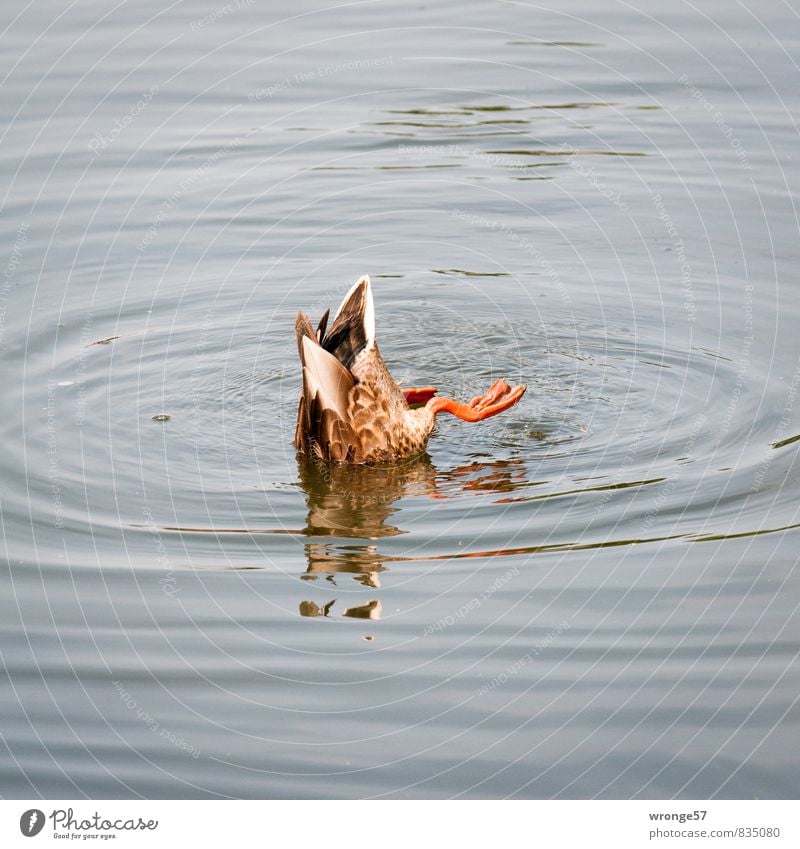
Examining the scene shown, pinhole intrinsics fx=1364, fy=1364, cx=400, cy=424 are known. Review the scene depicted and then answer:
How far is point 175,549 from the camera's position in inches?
271

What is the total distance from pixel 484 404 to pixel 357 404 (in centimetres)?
87

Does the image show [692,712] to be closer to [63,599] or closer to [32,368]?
[63,599]

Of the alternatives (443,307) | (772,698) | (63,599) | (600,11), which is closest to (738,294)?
(443,307)

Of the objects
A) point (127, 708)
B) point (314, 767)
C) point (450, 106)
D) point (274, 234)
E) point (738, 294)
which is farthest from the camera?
point (450, 106)

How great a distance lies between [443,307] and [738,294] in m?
2.06
